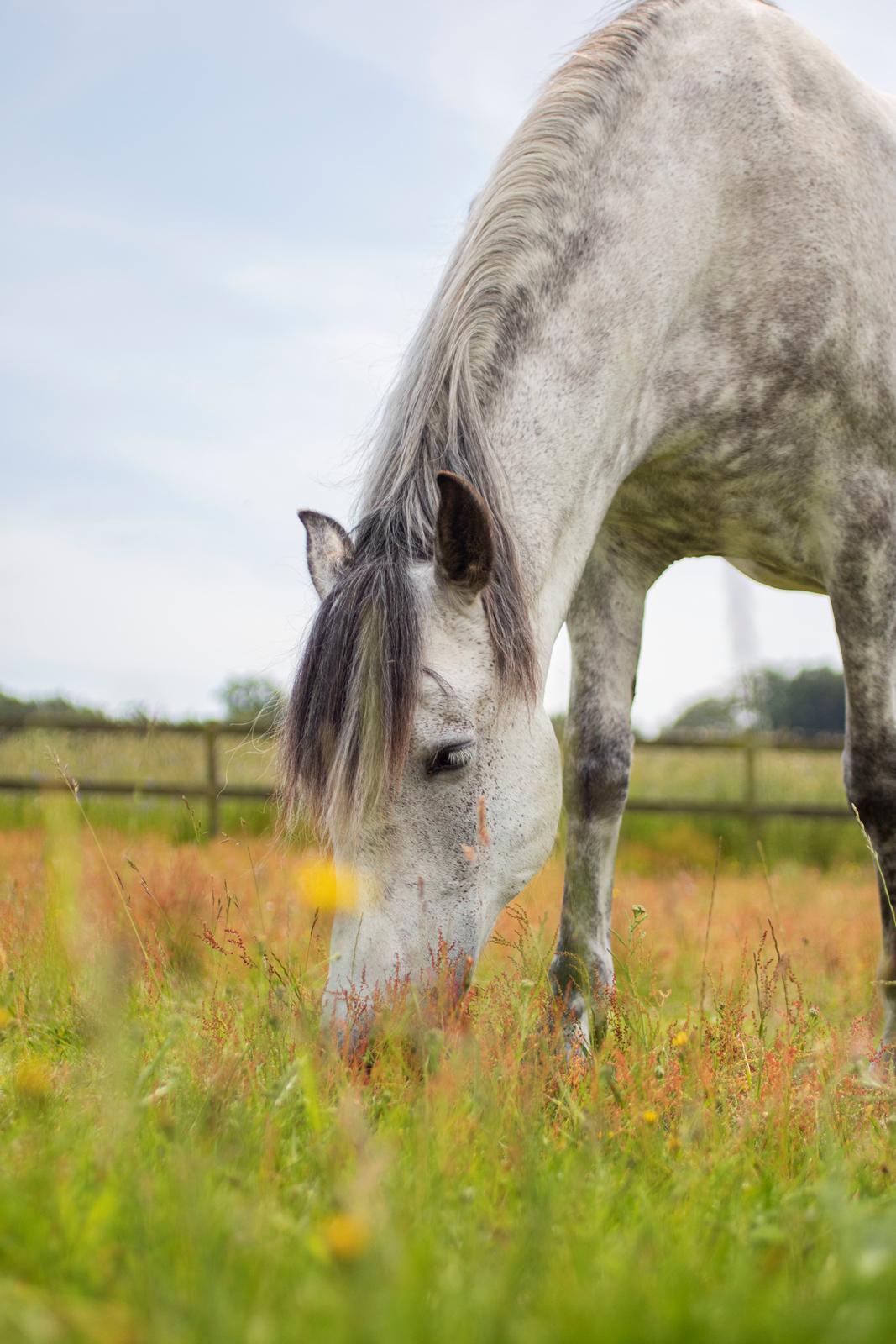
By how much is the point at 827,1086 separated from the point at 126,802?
30.1 ft

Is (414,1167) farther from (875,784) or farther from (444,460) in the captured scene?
(875,784)

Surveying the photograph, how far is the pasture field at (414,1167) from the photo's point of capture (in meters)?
1.01

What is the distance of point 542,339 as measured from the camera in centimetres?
293

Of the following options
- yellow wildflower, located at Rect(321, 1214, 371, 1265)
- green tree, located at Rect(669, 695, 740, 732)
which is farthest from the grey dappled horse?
green tree, located at Rect(669, 695, 740, 732)

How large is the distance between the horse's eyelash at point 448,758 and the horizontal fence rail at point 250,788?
27.3 feet

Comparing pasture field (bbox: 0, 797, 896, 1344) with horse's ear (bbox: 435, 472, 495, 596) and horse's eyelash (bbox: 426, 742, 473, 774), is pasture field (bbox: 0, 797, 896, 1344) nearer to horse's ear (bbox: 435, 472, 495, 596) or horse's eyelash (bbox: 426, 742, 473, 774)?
horse's eyelash (bbox: 426, 742, 473, 774)

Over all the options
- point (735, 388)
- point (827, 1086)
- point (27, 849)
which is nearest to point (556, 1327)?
point (827, 1086)

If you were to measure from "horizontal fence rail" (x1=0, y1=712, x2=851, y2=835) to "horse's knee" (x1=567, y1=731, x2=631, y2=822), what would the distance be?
718cm

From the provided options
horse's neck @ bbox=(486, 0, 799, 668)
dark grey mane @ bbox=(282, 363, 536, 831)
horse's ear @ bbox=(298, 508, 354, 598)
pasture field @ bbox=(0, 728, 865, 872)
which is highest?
horse's neck @ bbox=(486, 0, 799, 668)

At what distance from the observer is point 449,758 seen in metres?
2.52

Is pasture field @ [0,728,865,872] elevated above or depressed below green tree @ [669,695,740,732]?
below

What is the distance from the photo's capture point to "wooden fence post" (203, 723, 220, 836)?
35.0ft

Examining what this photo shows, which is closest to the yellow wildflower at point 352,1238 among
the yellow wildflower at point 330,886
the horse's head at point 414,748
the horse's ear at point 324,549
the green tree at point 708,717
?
the horse's head at point 414,748

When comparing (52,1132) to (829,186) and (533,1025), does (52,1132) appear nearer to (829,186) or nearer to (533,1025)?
(533,1025)
